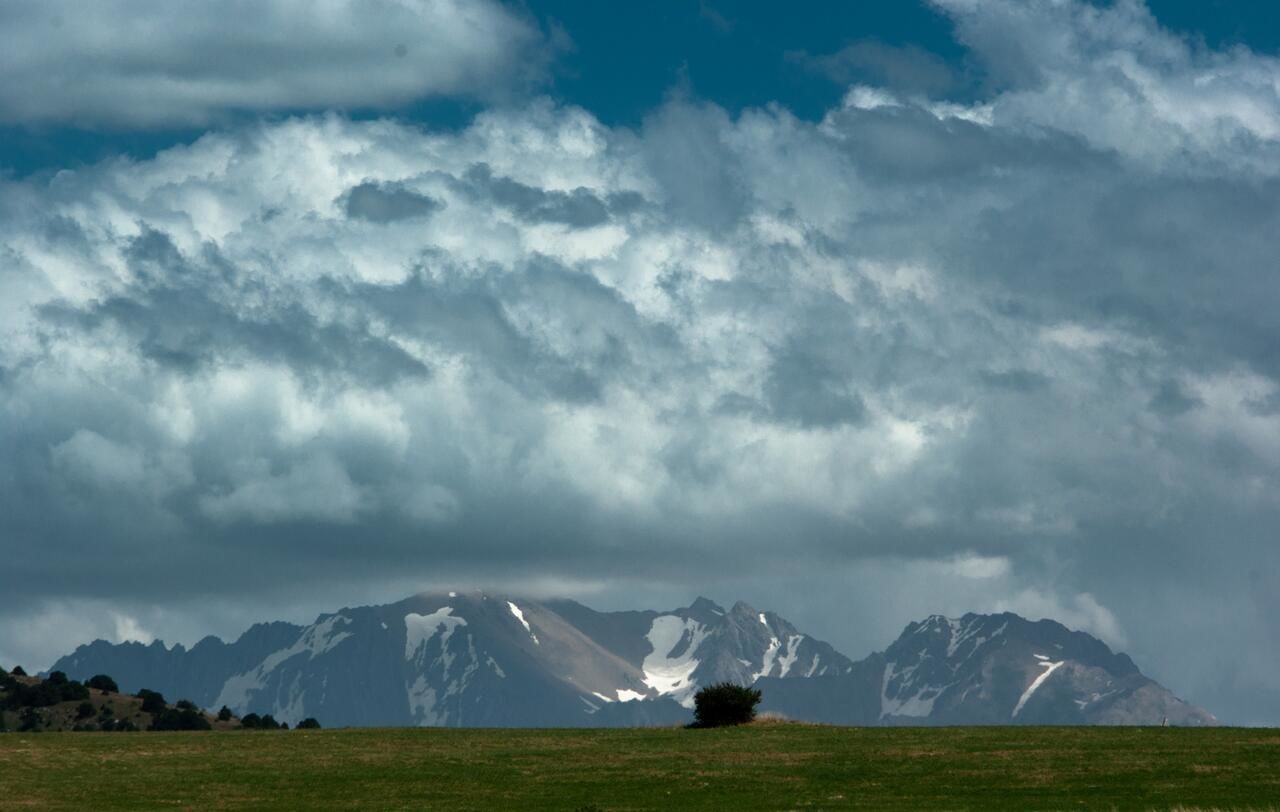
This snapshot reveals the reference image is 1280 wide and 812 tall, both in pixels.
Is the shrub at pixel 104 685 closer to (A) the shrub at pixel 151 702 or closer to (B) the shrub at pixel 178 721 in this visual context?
(A) the shrub at pixel 151 702

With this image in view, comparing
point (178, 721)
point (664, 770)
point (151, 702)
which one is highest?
point (151, 702)

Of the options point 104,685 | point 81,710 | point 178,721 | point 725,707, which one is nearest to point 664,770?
point 725,707

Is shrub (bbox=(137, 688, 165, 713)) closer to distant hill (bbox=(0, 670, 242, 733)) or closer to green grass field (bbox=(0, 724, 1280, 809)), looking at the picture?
distant hill (bbox=(0, 670, 242, 733))

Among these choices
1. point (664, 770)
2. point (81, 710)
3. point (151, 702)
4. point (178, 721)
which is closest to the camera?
point (664, 770)

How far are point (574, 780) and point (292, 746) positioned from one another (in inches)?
710

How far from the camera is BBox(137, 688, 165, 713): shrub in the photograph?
471ft

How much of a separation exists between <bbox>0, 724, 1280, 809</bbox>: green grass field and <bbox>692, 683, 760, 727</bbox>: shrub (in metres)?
4.44

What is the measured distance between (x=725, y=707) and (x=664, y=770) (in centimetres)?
2052

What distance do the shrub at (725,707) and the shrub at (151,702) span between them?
53037mm

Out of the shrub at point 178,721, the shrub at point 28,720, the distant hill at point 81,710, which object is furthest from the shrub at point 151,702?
the shrub at point 28,720

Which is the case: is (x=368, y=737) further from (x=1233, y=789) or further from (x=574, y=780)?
(x=1233, y=789)

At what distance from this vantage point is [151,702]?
478 ft

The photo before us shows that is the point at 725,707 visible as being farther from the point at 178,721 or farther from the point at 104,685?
the point at 104,685

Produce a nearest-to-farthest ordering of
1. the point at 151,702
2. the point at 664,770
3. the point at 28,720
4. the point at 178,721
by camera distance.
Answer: the point at 664,770, the point at 28,720, the point at 178,721, the point at 151,702
